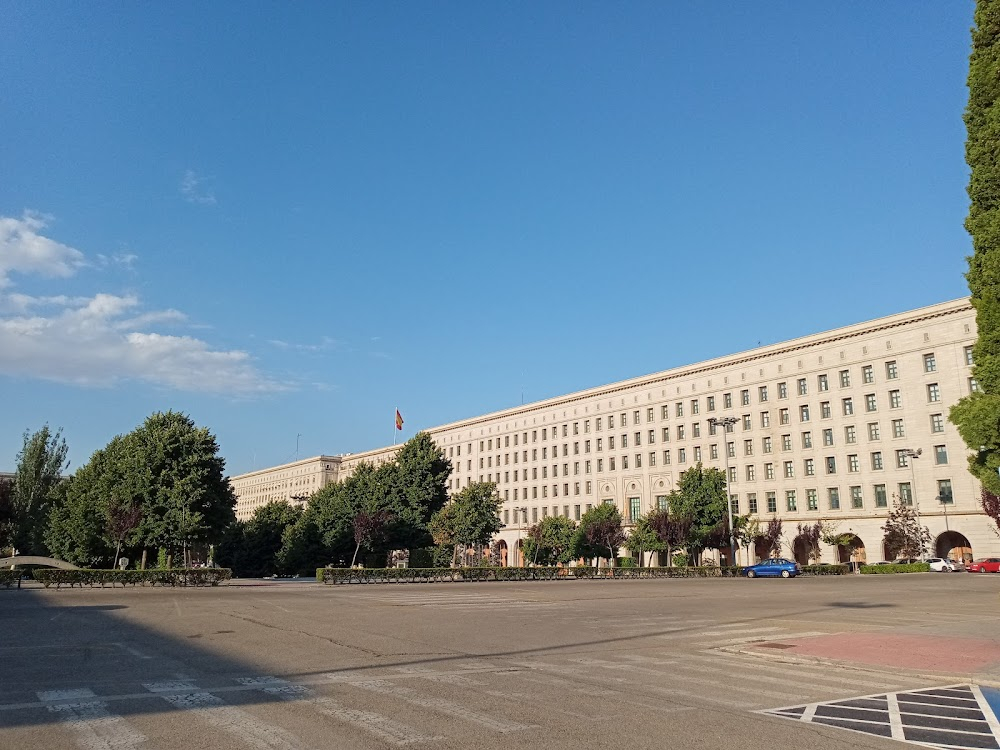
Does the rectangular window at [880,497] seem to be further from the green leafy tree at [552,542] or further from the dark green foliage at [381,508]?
the dark green foliage at [381,508]

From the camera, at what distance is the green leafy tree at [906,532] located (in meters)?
63.7

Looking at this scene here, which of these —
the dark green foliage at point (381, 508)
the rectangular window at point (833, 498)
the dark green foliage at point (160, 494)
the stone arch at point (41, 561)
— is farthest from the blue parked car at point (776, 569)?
the stone arch at point (41, 561)

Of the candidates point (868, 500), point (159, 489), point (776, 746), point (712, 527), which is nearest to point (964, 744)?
point (776, 746)

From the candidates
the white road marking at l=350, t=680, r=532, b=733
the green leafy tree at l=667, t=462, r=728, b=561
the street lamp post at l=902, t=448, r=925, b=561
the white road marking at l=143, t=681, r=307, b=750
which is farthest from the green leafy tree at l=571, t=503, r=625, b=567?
the white road marking at l=143, t=681, r=307, b=750

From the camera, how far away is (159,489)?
48656mm

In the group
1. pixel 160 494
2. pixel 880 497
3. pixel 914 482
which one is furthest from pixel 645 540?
pixel 160 494

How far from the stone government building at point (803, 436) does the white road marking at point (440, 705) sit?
51.7 meters

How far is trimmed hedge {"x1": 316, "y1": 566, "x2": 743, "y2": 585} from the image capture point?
4400 cm

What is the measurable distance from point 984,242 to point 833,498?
5689 centimetres

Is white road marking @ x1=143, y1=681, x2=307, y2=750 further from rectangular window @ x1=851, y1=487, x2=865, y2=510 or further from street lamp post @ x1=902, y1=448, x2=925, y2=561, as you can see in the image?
rectangular window @ x1=851, y1=487, x2=865, y2=510

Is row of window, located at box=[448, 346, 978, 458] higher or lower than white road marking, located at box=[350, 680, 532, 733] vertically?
higher

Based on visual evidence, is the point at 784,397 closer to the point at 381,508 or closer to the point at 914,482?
the point at 914,482

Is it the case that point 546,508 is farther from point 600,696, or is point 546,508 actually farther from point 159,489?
point 600,696

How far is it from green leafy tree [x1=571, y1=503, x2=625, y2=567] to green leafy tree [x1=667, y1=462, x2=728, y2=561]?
19.9 feet
